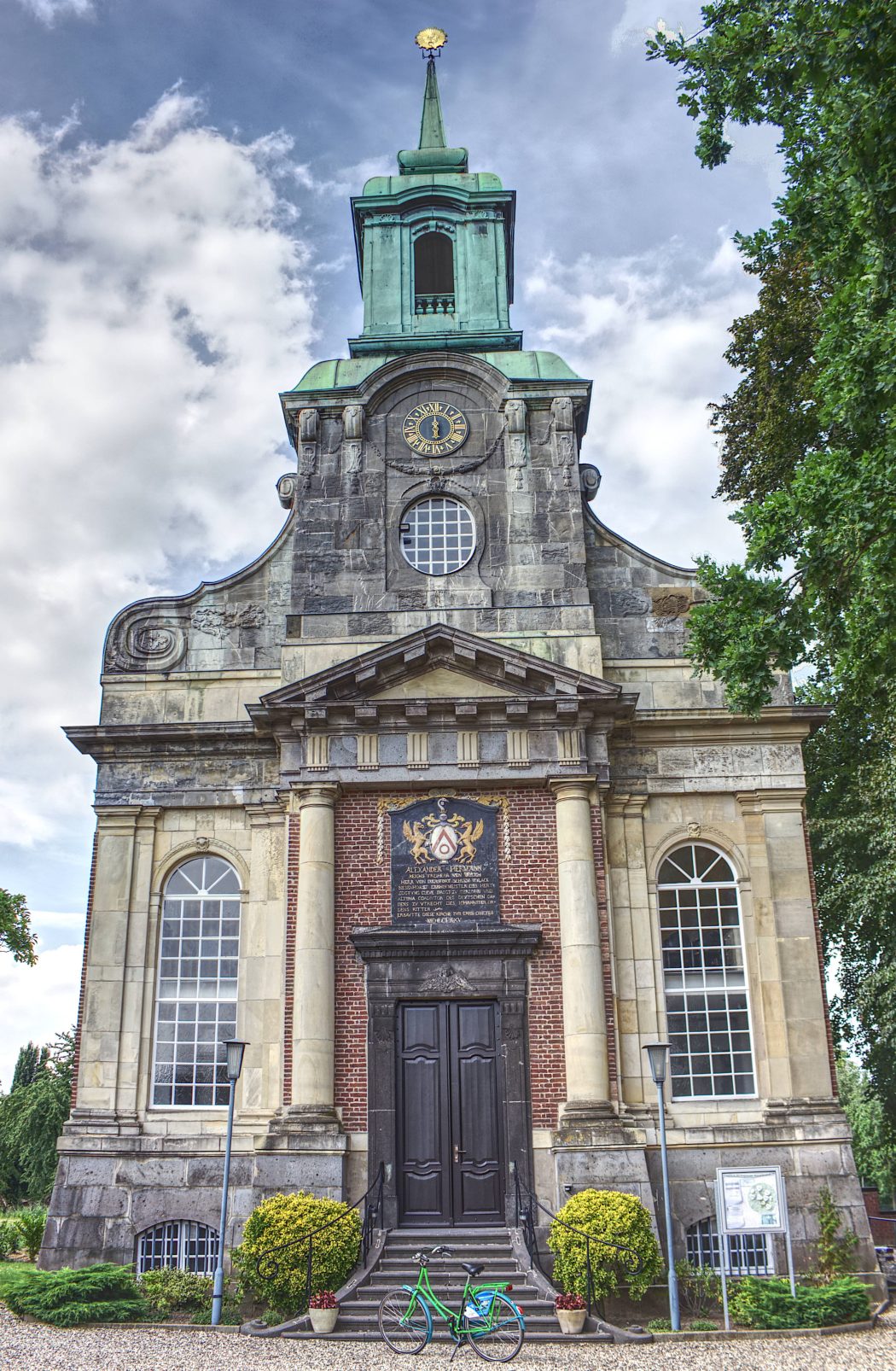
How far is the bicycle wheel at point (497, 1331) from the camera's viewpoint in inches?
451

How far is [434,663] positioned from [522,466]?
139 inches

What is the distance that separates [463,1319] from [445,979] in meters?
4.89

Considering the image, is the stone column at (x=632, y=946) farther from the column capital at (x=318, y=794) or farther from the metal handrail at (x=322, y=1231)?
the column capital at (x=318, y=794)

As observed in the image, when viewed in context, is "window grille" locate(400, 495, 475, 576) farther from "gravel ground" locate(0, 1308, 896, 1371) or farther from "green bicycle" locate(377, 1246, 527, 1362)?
"gravel ground" locate(0, 1308, 896, 1371)

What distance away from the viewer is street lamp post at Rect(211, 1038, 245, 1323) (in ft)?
45.3

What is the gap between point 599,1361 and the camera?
1155 cm

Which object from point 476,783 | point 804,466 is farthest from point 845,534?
point 476,783

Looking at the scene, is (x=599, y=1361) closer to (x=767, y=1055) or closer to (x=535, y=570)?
(x=767, y=1055)

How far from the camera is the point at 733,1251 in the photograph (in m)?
15.4

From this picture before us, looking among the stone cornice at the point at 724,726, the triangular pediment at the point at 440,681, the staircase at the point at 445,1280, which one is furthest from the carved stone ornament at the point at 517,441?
the staircase at the point at 445,1280

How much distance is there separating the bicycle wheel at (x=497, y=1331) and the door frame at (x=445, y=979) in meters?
3.68

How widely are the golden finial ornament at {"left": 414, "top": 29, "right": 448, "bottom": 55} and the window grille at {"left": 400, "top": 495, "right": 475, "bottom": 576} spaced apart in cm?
1086

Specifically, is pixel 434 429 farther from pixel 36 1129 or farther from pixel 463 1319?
pixel 36 1129

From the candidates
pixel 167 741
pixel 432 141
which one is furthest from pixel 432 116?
pixel 167 741
